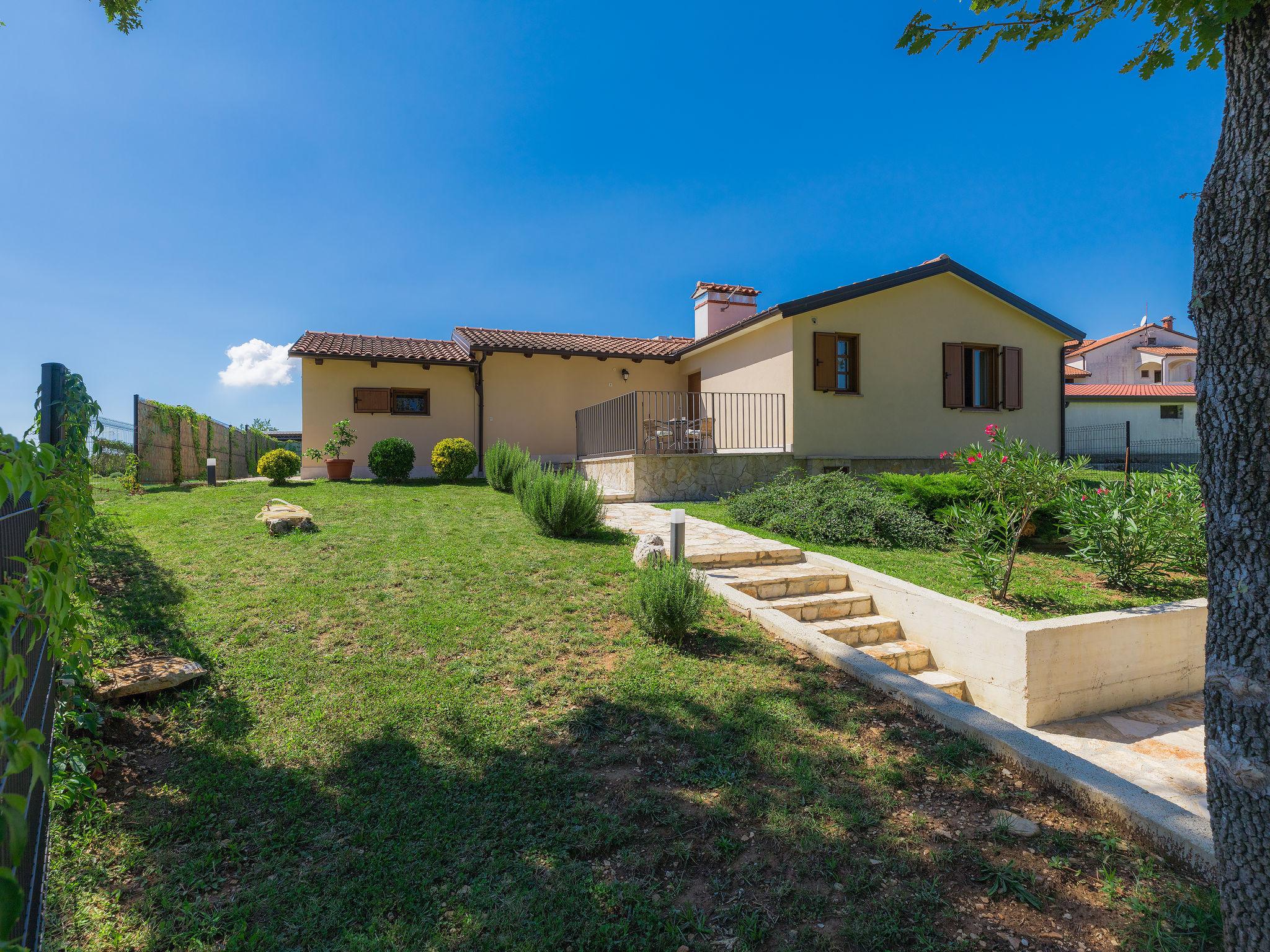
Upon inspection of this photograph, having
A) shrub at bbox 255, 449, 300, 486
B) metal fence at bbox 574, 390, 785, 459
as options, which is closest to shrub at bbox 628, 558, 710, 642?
metal fence at bbox 574, 390, 785, 459

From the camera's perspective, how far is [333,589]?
16.5 ft

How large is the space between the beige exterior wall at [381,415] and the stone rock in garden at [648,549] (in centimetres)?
927

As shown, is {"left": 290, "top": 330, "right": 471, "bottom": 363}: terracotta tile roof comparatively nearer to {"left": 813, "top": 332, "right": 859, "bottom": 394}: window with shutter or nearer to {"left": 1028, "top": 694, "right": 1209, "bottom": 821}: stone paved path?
{"left": 813, "top": 332, "right": 859, "bottom": 394}: window with shutter

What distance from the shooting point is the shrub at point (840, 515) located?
7.84 metres

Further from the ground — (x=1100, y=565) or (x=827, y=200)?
(x=827, y=200)

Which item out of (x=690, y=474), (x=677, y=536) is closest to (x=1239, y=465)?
(x=677, y=536)

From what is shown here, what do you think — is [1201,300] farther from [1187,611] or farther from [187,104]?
[187,104]

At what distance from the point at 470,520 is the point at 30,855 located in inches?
256

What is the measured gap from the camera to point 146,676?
3.31m

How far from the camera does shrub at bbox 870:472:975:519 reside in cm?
871

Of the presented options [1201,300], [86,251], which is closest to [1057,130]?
[1201,300]

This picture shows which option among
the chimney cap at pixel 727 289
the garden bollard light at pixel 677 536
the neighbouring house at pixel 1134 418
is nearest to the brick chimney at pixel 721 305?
the chimney cap at pixel 727 289

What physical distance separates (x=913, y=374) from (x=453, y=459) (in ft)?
32.9

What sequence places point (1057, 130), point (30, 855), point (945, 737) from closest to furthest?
1. point (30, 855)
2. point (945, 737)
3. point (1057, 130)
